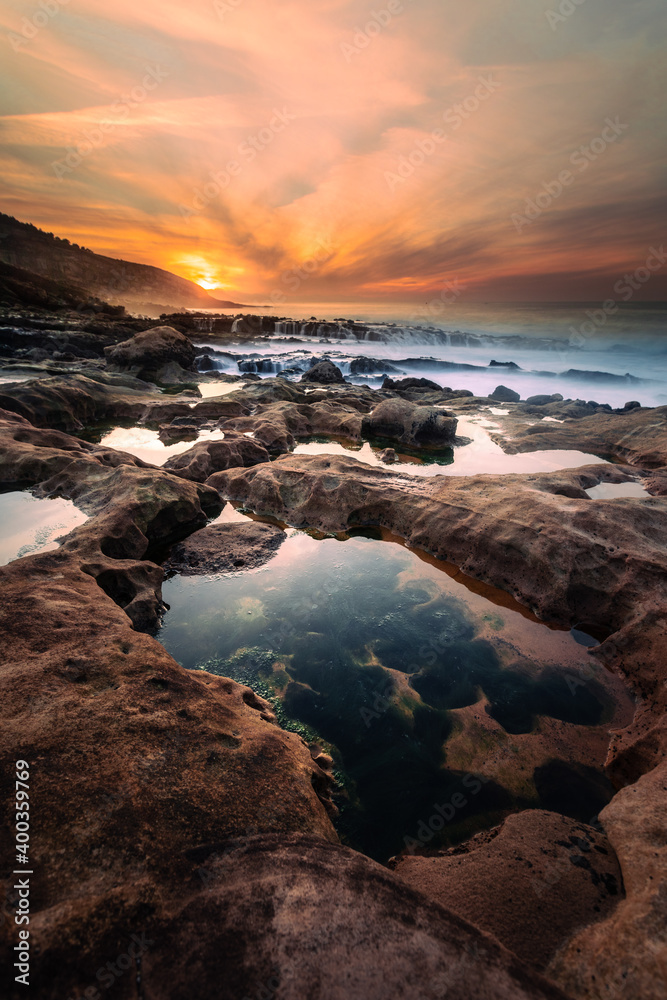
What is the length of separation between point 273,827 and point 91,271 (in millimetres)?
151545

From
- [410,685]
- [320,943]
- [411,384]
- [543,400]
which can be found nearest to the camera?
[320,943]

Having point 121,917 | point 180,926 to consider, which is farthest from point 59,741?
point 180,926

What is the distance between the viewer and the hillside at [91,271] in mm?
96875

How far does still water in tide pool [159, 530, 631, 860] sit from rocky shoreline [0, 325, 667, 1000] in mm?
287

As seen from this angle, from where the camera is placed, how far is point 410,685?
15.6 ft

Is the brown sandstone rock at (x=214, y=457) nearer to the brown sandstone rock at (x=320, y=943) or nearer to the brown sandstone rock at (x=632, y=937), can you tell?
the brown sandstone rock at (x=320, y=943)

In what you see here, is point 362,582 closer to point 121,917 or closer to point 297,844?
point 297,844

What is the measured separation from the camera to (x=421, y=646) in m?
5.28

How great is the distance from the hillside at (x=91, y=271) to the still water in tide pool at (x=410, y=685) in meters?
90.3

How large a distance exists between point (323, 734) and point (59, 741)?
245 cm

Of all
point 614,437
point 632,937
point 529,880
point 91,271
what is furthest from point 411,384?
point 91,271

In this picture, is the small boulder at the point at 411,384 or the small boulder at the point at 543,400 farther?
the small boulder at the point at 411,384

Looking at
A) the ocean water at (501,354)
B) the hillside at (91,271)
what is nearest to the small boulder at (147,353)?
the ocean water at (501,354)

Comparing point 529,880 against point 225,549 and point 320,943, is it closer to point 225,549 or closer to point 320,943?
point 320,943
